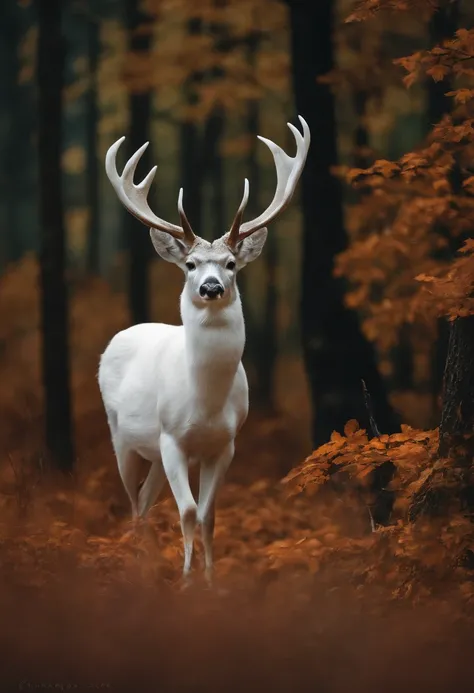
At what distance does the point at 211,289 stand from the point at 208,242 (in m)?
0.49

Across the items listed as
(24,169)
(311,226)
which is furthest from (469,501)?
(24,169)

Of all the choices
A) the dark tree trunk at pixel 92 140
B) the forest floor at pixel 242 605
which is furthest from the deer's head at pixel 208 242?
the dark tree trunk at pixel 92 140

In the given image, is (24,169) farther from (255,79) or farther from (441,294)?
(441,294)

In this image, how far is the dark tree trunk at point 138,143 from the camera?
13.8m

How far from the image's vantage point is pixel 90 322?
68.4 feet

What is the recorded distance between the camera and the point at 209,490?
7.39 meters

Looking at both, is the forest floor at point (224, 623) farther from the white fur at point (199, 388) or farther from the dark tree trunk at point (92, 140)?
the dark tree trunk at point (92, 140)

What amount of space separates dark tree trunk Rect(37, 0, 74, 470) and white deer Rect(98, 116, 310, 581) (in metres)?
3.54

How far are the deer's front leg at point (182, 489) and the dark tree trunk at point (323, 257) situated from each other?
2.70 m

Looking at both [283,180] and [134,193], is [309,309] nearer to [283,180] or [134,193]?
[283,180]

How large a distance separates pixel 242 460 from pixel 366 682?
701 centimetres

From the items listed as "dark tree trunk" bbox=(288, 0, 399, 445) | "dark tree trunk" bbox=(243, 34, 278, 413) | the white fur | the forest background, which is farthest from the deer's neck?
"dark tree trunk" bbox=(243, 34, 278, 413)

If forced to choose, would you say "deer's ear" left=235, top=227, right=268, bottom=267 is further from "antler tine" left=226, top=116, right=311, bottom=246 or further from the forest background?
the forest background

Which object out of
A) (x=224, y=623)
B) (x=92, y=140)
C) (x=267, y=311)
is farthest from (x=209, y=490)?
(x=92, y=140)
